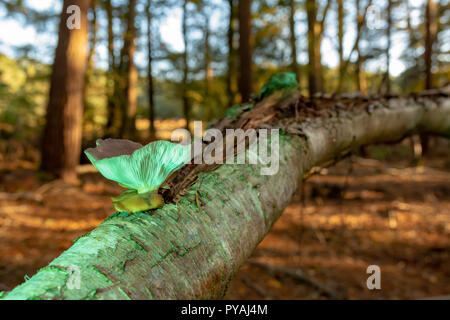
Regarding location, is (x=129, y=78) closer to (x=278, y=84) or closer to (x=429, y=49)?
(x=429, y=49)

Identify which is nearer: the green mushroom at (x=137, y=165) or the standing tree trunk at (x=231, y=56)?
the green mushroom at (x=137, y=165)

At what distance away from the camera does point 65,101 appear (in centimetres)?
545

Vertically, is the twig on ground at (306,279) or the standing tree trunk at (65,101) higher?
the standing tree trunk at (65,101)

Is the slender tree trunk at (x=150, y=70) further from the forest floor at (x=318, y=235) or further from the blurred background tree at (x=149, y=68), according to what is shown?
the forest floor at (x=318, y=235)

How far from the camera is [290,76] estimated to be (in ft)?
4.48

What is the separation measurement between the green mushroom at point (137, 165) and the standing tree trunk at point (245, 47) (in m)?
5.66

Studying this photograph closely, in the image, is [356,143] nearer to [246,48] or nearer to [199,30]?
[246,48]

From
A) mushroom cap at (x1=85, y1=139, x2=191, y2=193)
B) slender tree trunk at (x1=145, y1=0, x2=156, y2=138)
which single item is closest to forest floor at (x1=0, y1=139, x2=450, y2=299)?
mushroom cap at (x1=85, y1=139, x2=191, y2=193)

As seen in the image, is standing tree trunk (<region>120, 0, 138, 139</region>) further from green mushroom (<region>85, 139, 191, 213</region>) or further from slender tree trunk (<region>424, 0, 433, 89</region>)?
slender tree trunk (<region>424, 0, 433, 89</region>)

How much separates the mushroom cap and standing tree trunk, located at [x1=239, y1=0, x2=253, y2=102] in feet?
18.6

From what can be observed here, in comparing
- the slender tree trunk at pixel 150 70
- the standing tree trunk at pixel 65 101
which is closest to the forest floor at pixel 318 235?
the standing tree trunk at pixel 65 101

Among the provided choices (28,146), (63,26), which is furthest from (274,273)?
(28,146)

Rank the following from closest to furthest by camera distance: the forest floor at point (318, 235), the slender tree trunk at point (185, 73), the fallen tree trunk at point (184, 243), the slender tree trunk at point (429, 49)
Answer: the fallen tree trunk at point (184, 243), the forest floor at point (318, 235), the slender tree trunk at point (429, 49), the slender tree trunk at point (185, 73)

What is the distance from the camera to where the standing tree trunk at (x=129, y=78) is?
9602 millimetres
